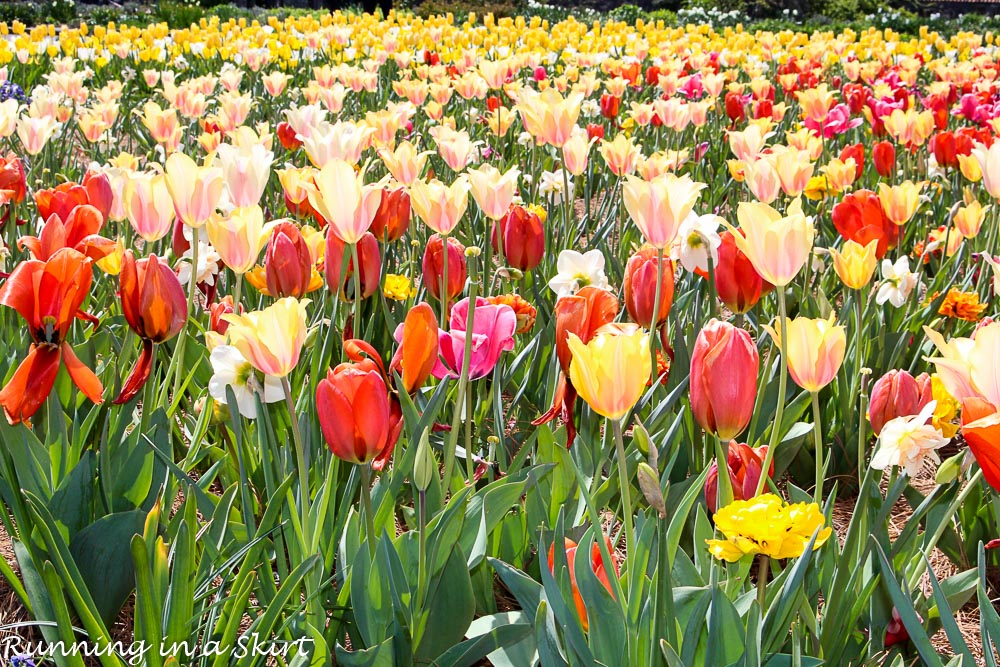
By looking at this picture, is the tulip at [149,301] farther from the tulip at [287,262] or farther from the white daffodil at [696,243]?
the white daffodil at [696,243]

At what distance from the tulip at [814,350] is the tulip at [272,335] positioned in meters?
0.60

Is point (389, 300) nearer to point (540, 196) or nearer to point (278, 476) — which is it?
point (278, 476)

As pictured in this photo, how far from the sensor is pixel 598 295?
1.43 m

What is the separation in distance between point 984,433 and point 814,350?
356 millimetres

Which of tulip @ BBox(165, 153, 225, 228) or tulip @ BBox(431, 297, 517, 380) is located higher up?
tulip @ BBox(165, 153, 225, 228)

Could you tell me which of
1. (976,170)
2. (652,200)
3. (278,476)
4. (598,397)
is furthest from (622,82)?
(598,397)

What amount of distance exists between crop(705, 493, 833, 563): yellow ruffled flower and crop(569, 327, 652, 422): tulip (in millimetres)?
169

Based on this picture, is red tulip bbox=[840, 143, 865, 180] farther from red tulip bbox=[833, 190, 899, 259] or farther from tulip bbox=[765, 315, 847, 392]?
tulip bbox=[765, 315, 847, 392]

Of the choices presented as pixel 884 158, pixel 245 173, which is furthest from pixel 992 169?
pixel 245 173

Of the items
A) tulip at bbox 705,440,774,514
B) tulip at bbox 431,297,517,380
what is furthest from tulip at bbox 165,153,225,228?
tulip at bbox 705,440,774,514

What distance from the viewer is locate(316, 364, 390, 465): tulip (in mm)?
1129

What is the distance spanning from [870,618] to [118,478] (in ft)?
3.78

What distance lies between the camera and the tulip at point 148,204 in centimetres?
176

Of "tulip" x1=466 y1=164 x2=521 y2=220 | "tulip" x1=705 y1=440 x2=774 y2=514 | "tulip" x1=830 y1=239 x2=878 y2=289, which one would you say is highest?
"tulip" x1=466 y1=164 x2=521 y2=220
